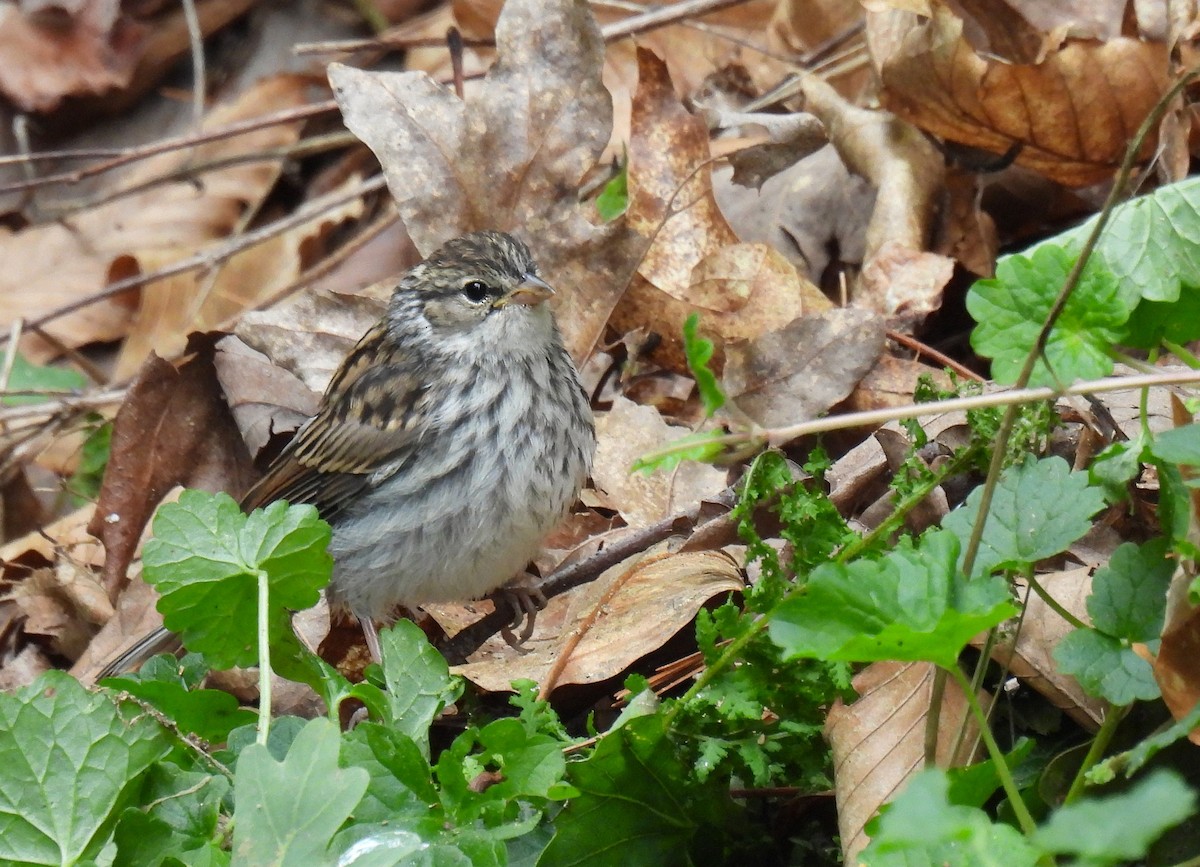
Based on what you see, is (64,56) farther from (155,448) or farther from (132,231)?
(155,448)

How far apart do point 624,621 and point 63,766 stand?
126 centimetres

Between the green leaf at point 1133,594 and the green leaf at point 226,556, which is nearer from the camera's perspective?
the green leaf at point 1133,594

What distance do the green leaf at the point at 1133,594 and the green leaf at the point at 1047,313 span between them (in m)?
0.29

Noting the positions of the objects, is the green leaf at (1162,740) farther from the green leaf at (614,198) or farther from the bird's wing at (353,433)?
the green leaf at (614,198)

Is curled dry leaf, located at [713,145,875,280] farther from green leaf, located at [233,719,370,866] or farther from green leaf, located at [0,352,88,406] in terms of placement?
green leaf, located at [233,719,370,866]

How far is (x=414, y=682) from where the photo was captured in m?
2.66

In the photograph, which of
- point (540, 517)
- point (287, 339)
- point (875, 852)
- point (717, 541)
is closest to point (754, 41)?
point (287, 339)

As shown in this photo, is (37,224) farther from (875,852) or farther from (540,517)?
(875,852)

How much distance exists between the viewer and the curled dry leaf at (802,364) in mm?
4098

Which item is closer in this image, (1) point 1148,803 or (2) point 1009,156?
(1) point 1148,803

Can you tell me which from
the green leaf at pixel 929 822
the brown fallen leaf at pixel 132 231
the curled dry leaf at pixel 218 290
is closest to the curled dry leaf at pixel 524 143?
the curled dry leaf at pixel 218 290

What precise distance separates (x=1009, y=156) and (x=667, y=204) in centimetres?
110

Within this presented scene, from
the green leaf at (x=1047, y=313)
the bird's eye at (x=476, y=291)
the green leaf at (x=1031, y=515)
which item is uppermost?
the green leaf at (x=1047, y=313)

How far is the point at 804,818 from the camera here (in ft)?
9.19
